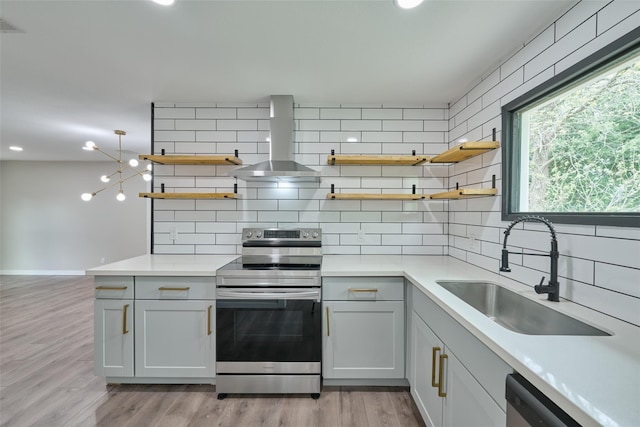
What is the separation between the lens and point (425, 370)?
1.67 m

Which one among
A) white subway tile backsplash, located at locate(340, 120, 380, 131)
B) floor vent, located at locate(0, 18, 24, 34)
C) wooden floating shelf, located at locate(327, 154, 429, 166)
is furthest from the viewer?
white subway tile backsplash, located at locate(340, 120, 380, 131)

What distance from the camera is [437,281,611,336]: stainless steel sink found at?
1.19 meters

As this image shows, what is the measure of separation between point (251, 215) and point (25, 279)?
581 centimetres

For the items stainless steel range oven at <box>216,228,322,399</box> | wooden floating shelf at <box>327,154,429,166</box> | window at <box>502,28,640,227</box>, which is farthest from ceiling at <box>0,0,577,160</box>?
stainless steel range oven at <box>216,228,322,399</box>

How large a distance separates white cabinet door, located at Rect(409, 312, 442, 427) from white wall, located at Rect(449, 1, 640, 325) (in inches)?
24.6

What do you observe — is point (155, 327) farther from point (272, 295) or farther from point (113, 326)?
point (272, 295)

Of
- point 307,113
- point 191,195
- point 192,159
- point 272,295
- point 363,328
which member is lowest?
point 363,328

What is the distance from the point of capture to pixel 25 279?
5562mm

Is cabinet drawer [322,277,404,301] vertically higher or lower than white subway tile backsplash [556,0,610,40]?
lower

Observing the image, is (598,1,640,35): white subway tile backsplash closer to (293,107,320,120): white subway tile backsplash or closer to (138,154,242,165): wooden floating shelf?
(293,107,320,120): white subway tile backsplash

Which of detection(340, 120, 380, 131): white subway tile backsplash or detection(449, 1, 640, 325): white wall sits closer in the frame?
detection(449, 1, 640, 325): white wall

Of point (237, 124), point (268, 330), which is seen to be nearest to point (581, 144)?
point (268, 330)

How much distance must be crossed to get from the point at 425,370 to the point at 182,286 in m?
1.62

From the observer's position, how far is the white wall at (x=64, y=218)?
5840 mm
